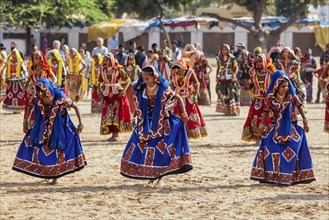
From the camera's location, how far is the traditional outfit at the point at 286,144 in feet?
35.6

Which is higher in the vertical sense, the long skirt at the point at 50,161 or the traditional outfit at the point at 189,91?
the traditional outfit at the point at 189,91

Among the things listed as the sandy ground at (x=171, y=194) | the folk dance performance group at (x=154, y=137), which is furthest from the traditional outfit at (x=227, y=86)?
the folk dance performance group at (x=154, y=137)

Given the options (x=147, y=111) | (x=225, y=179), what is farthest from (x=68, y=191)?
(x=225, y=179)

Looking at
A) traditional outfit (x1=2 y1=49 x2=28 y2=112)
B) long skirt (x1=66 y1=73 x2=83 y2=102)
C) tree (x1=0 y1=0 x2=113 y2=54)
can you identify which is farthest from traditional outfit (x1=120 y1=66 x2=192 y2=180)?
tree (x1=0 y1=0 x2=113 y2=54)

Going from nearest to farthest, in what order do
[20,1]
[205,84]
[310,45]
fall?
[205,84]
[20,1]
[310,45]

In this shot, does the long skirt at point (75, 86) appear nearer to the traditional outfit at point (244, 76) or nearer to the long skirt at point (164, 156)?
the traditional outfit at point (244, 76)

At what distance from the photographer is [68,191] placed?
11.0 metres

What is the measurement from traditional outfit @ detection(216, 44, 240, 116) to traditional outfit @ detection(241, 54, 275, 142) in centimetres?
517

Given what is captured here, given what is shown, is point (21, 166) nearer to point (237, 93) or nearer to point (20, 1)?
point (237, 93)

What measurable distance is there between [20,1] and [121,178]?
32077mm

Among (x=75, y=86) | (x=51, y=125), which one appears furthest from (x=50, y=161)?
(x=75, y=86)

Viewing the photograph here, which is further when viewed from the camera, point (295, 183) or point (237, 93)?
point (237, 93)

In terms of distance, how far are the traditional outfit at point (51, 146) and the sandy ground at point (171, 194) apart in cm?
26

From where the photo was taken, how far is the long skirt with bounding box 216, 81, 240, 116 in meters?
21.0
